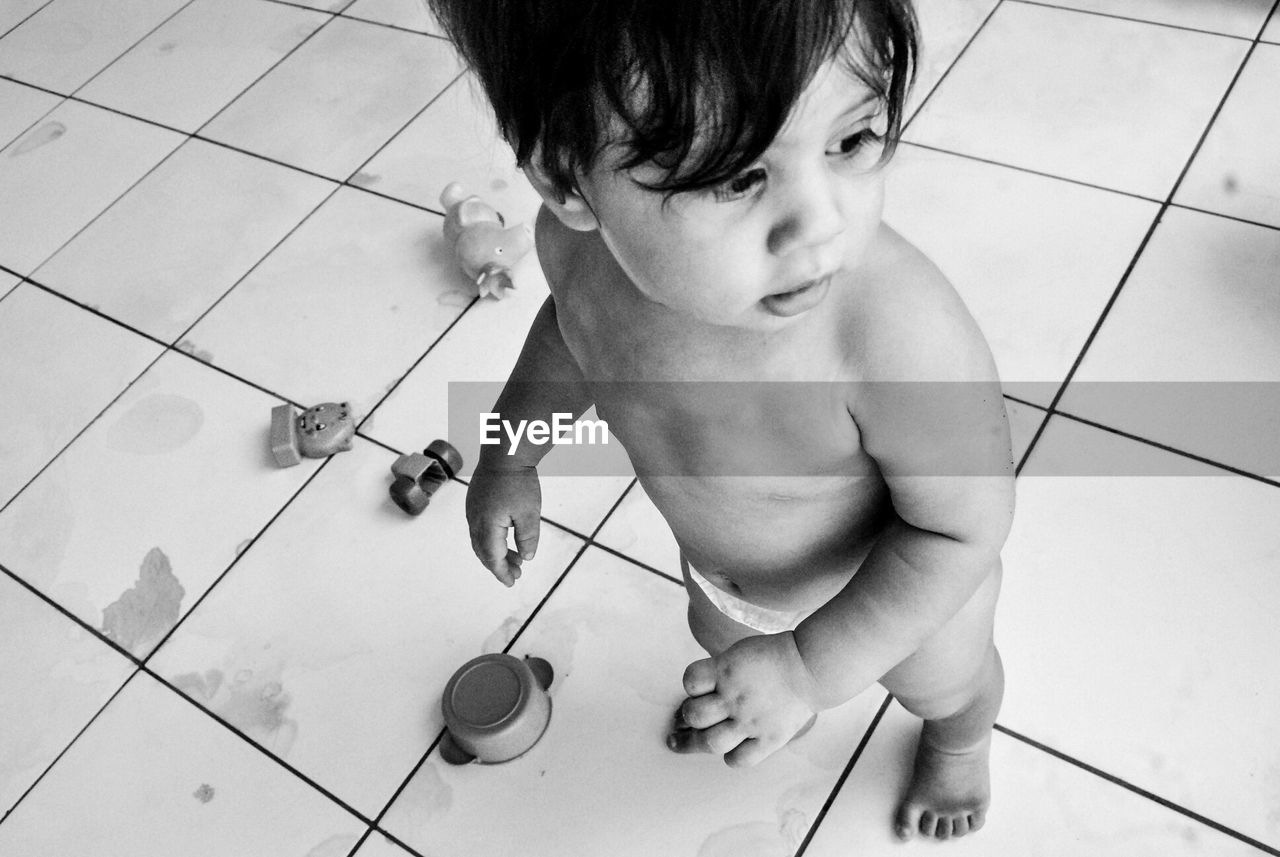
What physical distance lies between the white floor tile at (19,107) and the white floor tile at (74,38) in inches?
1.0

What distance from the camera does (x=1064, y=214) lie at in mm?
1234

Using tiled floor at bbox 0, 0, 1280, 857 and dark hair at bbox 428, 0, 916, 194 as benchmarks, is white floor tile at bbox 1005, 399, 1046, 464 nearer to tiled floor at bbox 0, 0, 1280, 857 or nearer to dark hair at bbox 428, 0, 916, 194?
tiled floor at bbox 0, 0, 1280, 857

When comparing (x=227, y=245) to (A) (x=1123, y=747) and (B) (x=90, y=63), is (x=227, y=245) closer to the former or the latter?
(B) (x=90, y=63)

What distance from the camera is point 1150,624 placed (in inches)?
36.1

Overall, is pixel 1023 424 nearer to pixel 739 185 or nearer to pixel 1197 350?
pixel 1197 350

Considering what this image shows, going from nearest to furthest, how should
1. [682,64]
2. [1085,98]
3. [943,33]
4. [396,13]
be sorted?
[682,64] → [1085,98] → [943,33] → [396,13]

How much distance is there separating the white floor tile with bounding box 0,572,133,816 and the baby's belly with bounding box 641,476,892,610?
0.71 metres

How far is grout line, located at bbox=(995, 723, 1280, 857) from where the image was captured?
80 centimetres

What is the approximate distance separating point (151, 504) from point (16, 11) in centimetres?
145

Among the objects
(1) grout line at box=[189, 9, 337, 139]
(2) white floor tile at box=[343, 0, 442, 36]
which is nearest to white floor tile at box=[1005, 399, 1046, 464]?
(2) white floor tile at box=[343, 0, 442, 36]

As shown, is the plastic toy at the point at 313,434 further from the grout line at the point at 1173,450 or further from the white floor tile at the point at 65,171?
the grout line at the point at 1173,450

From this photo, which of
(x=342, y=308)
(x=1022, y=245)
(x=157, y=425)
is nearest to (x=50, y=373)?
(x=157, y=425)

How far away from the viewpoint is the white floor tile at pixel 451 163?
144 cm

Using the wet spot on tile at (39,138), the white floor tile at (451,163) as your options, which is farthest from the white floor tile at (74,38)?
the white floor tile at (451,163)
